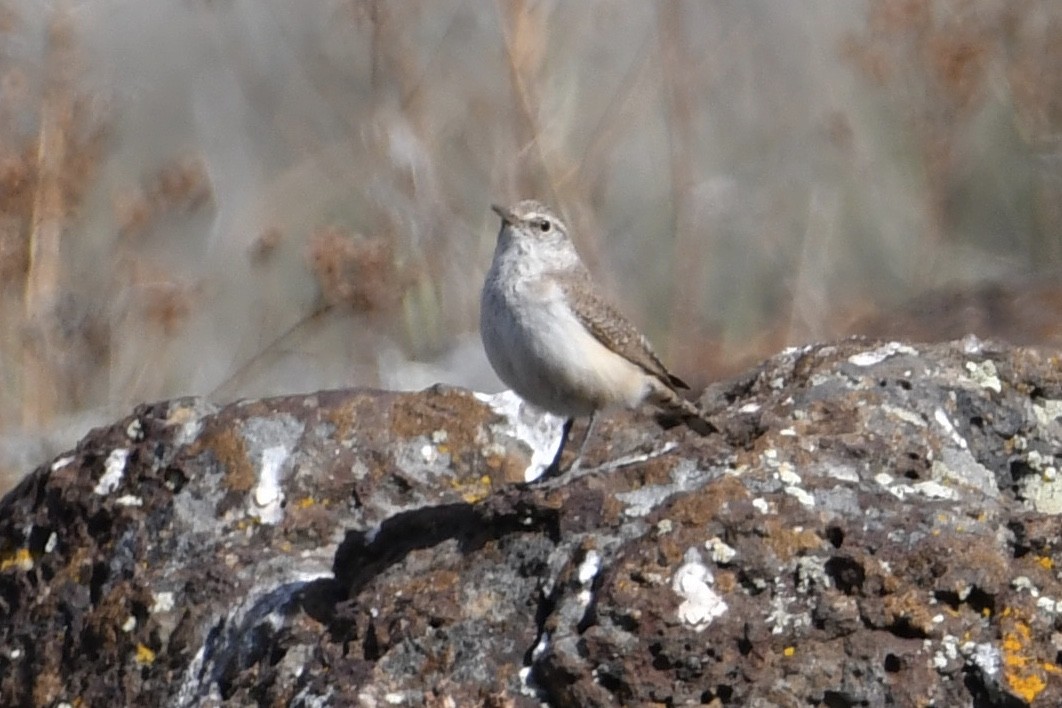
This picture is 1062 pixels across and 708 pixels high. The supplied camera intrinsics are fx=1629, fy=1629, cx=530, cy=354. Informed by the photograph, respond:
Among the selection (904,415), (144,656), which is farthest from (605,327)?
(144,656)

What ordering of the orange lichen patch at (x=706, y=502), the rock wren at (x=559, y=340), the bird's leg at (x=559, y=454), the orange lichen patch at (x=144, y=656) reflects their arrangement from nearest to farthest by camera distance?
1. the orange lichen patch at (x=706, y=502)
2. the orange lichen patch at (x=144, y=656)
3. the bird's leg at (x=559, y=454)
4. the rock wren at (x=559, y=340)

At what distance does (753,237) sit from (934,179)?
206cm

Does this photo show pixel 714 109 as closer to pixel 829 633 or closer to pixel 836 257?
pixel 836 257

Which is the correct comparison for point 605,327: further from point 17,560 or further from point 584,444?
point 17,560

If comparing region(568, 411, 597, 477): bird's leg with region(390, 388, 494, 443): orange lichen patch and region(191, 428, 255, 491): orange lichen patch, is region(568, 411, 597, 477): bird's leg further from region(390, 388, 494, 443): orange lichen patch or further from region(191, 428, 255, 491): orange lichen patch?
region(191, 428, 255, 491): orange lichen patch

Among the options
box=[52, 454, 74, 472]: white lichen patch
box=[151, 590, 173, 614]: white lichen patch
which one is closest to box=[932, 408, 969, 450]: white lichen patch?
box=[151, 590, 173, 614]: white lichen patch

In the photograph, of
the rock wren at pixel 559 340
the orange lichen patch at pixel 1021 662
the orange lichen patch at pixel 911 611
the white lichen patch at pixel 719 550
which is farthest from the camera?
the rock wren at pixel 559 340

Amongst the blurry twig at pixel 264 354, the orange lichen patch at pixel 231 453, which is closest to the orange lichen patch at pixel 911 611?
the orange lichen patch at pixel 231 453

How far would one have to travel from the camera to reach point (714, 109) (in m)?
12.4

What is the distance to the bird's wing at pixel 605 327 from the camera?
5.32 m

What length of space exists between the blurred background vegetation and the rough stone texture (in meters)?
2.44

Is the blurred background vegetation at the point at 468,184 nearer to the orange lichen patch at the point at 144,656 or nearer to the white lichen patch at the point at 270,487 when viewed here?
the white lichen patch at the point at 270,487

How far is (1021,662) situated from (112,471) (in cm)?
259

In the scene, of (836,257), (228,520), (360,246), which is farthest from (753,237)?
(228,520)
